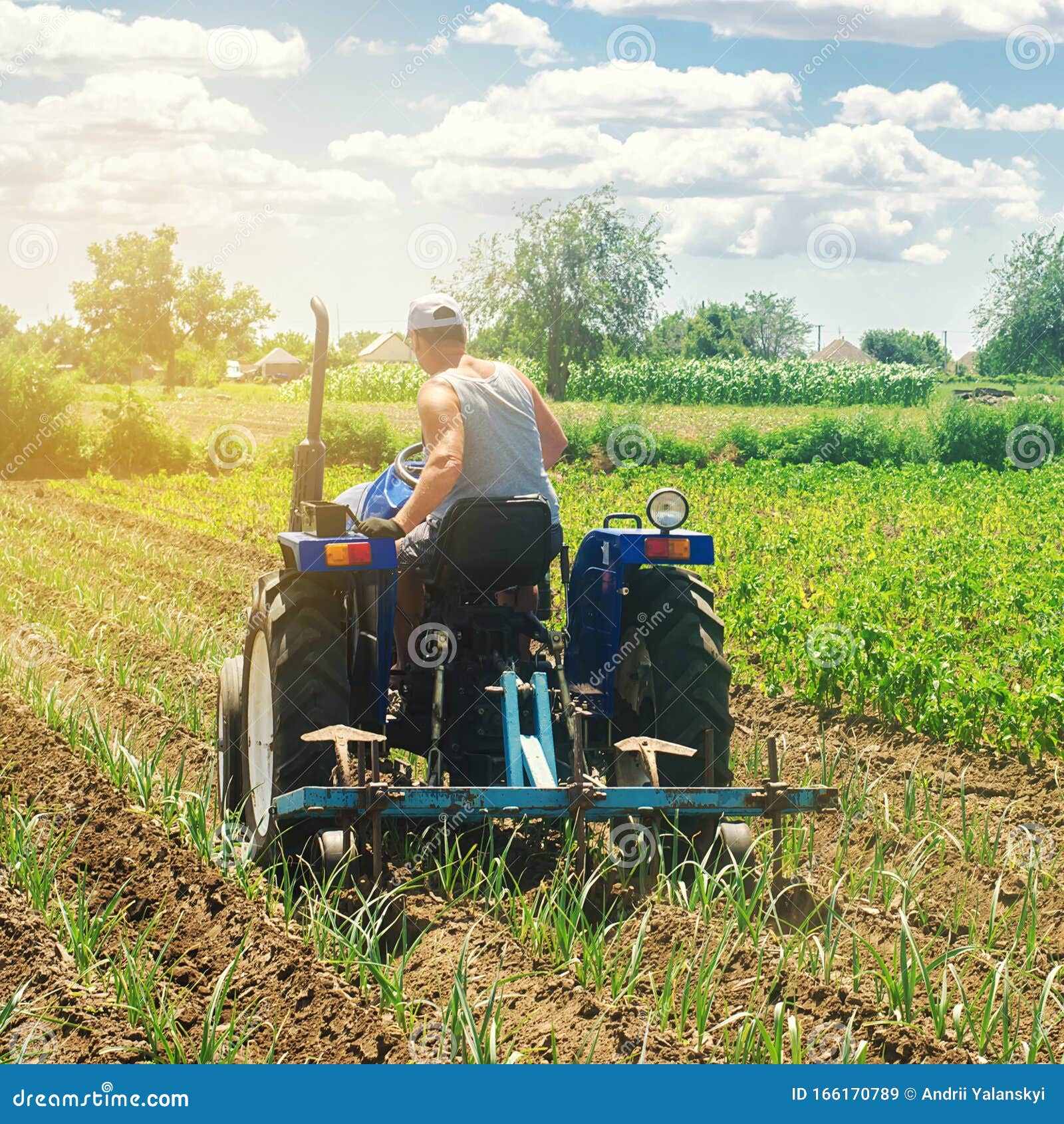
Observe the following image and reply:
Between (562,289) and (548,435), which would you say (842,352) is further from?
(548,435)

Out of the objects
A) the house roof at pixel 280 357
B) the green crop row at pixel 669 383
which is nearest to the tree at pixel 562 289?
the green crop row at pixel 669 383

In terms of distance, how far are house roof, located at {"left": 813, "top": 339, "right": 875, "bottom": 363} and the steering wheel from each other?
8581cm

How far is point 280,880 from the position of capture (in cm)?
383

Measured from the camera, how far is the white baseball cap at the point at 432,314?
13.4 ft

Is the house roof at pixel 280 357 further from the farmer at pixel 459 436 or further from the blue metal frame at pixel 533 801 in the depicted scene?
the blue metal frame at pixel 533 801

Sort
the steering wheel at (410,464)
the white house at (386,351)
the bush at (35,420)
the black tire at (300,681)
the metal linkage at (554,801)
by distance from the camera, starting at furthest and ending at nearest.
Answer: the white house at (386,351)
the bush at (35,420)
the steering wheel at (410,464)
the black tire at (300,681)
the metal linkage at (554,801)

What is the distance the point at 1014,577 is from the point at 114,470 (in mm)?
14176

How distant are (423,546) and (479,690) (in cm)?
50

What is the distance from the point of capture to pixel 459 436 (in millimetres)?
3951

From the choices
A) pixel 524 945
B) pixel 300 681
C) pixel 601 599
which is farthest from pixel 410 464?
pixel 524 945

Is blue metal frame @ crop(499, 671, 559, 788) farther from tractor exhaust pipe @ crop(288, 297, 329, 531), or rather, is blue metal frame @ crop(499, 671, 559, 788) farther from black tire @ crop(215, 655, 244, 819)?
black tire @ crop(215, 655, 244, 819)

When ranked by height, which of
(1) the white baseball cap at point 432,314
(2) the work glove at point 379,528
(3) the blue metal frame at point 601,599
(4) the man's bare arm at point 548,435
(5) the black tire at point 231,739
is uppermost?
(1) the white baseball cap at point 432,314

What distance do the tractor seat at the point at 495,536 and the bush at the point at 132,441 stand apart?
15.9m

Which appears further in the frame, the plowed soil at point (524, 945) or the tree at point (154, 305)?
the tree at point (154, 305)
